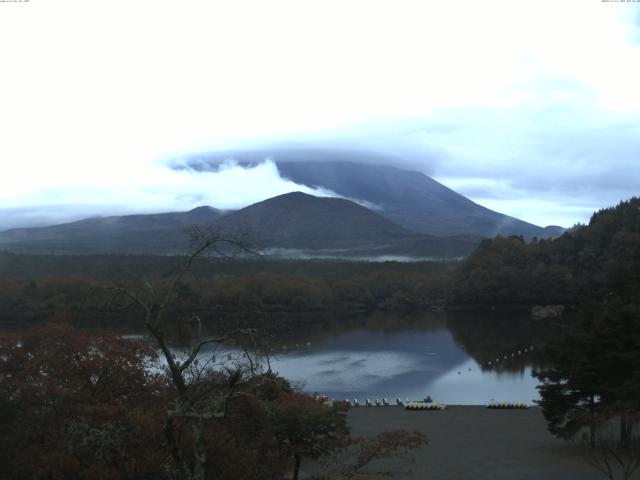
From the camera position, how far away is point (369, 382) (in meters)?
21.1

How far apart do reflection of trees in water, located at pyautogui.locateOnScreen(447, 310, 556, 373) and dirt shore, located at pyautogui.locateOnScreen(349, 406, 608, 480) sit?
884 cm

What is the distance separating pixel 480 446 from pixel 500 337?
2085 cm

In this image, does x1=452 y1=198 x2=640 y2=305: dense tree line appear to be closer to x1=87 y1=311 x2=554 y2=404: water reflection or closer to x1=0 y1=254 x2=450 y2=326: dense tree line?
x1=0 y1=254 x2=450 y2=326: dense tree line

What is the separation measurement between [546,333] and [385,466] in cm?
2323

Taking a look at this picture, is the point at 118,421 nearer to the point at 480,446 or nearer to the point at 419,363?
the point at 480,446

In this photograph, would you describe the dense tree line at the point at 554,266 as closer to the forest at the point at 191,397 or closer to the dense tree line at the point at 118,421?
the forest at the point at 191,397

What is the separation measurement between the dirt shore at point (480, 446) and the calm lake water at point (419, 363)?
2.46 m

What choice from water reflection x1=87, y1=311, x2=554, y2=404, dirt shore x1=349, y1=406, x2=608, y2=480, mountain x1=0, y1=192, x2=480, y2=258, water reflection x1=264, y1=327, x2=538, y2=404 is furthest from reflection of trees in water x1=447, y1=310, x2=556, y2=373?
mountain x1=0, y1=192, x2=480, y2=258

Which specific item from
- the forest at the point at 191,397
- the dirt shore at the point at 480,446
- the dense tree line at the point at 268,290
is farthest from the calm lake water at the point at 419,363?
the dense tree line at the point at 268,290

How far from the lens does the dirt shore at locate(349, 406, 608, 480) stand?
9719 millimetres

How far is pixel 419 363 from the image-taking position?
24.9m

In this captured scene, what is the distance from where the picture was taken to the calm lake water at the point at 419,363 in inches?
772

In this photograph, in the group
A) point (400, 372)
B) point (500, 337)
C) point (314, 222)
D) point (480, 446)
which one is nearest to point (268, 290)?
point (500, 337)

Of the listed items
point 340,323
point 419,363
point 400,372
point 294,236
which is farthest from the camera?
point 294,236
